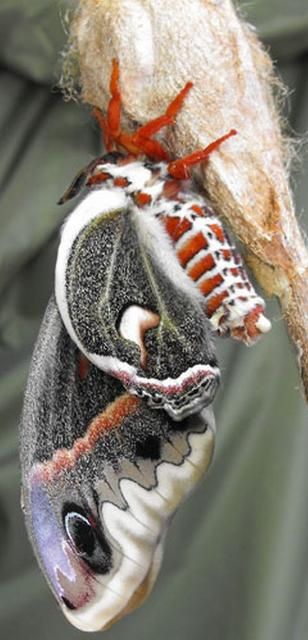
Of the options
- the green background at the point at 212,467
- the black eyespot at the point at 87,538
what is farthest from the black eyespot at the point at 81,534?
the green background at the point at 212,467

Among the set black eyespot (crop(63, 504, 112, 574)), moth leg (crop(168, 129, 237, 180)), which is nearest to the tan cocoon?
moth leg (crop(168, 129, 237, 180))

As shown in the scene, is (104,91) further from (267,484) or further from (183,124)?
(267,484)

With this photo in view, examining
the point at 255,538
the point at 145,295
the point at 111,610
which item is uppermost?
the point at 145,295

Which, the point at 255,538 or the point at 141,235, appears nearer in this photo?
the point at 141,235

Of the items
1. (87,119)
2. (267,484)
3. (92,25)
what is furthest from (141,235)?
(267,484)

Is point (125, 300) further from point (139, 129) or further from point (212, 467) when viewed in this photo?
point (212, 467)

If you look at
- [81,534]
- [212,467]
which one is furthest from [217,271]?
[212,467]

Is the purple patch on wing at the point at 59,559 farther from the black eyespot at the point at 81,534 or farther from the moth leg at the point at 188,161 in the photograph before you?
the moth leg at the point at 188,161
